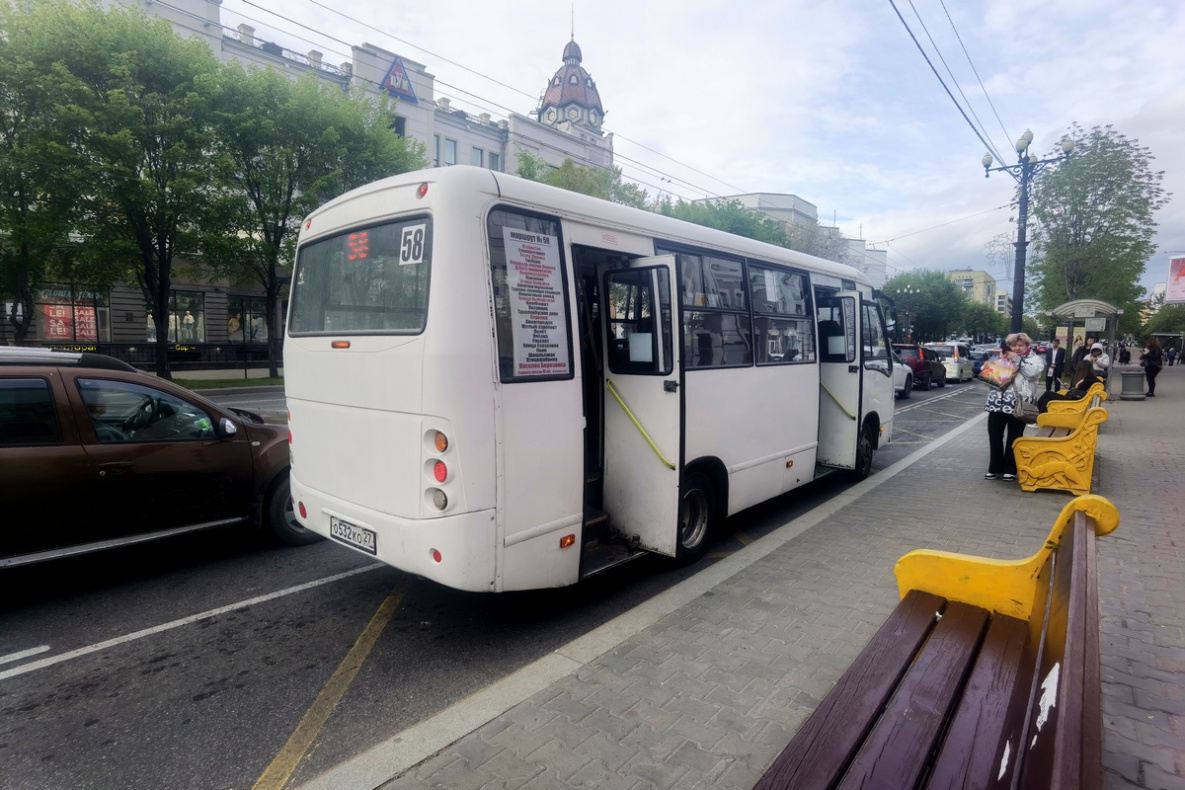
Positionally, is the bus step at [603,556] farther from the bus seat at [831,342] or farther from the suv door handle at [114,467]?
the bus seat at [831,342]

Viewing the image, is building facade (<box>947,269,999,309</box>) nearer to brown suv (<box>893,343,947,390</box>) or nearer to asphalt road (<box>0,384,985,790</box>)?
brown suv (<box>893,343,947,390</box>)

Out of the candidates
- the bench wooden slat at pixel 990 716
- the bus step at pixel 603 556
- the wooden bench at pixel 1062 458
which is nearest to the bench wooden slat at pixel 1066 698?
the bench wooden slat at pixel 990 716

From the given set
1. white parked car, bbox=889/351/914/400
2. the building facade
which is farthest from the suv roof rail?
the building facade

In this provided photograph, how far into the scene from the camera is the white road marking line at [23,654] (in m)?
3.86

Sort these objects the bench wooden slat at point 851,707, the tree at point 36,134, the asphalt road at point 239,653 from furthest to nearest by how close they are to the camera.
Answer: the tree at point 36,134
the asphalt road at point 239,653
the bench wooden slat at point 851,707

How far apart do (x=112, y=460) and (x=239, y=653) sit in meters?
1.87

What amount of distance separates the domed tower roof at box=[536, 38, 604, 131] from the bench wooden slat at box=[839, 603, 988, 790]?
66.9 metres

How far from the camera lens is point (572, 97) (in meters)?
64.7

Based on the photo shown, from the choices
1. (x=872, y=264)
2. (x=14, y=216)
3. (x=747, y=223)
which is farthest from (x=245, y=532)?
(x=872, y=264)

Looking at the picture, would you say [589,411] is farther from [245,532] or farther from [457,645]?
[245,532]

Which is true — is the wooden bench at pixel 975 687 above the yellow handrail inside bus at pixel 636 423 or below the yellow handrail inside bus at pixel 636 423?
below

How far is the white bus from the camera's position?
12.1ft

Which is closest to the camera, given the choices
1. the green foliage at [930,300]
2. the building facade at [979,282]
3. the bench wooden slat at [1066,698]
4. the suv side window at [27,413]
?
the bench wooden slat at [1066,698]

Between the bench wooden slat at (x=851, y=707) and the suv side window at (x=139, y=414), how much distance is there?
16.4 feet
